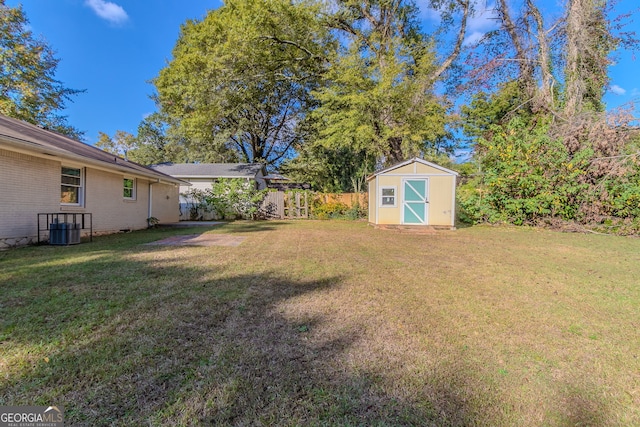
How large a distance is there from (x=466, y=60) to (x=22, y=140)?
17.5 metres

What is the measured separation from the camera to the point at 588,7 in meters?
10.2

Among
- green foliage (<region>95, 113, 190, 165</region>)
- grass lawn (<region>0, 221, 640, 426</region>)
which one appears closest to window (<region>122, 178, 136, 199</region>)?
grass lawn (<region>0, 221, 640, 426</region>)

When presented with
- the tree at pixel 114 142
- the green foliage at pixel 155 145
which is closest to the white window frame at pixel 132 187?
the green foliage at pixel 155 145

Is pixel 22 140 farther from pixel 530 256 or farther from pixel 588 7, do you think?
pixel 588 7

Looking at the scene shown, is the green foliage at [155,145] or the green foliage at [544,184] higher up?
the green foliage at [155,145]

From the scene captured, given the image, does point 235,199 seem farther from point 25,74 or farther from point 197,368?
point 197,368

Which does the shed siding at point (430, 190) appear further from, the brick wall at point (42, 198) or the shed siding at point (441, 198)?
the brick wall at point (42, 198)

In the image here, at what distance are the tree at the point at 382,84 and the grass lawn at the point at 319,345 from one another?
11.0 meters

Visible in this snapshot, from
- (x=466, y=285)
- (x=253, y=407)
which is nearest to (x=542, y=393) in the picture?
(x=253, y=407)

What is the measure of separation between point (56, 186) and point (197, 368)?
Answer: 8.56 metres

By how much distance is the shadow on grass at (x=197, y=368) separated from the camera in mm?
1629

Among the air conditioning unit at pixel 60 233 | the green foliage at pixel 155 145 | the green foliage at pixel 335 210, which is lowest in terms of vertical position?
the air conditioning unit at pixel 60 233

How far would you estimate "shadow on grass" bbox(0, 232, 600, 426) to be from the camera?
5.34 ft

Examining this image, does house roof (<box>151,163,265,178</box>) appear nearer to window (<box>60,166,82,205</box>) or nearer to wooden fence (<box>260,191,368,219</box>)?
wooden fence (<box>260,191,368,219</box>)
